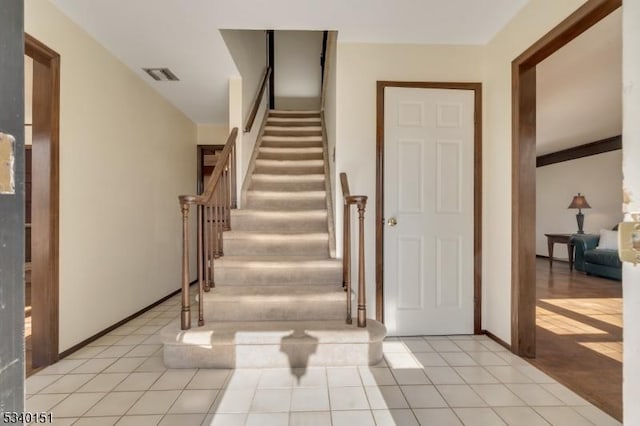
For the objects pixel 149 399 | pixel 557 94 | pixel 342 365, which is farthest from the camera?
pixel 557 94

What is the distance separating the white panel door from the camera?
2.87 m

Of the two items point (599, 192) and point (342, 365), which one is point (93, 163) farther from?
point (599, 192)

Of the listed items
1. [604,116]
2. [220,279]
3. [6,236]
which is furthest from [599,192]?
[6,236]

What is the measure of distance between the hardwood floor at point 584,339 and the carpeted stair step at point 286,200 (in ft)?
7.48

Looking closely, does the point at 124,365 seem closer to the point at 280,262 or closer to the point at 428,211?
the point at 280,262

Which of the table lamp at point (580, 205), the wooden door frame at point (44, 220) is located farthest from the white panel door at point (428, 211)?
the table lamp at point (580, 205)

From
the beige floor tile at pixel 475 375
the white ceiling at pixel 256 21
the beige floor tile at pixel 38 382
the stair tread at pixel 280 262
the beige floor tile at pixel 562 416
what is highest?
the white ceiling at pixel 256 21

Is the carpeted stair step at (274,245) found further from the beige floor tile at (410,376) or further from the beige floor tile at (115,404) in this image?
the beige floor tile at (115,404)

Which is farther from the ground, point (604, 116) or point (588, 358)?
point (604, 116)

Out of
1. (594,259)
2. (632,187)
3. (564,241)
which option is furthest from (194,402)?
(564,241)

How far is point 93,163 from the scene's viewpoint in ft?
9.20

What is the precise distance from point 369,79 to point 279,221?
156cm

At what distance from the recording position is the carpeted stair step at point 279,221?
3.29 m

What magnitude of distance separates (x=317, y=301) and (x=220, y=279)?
843 mm
